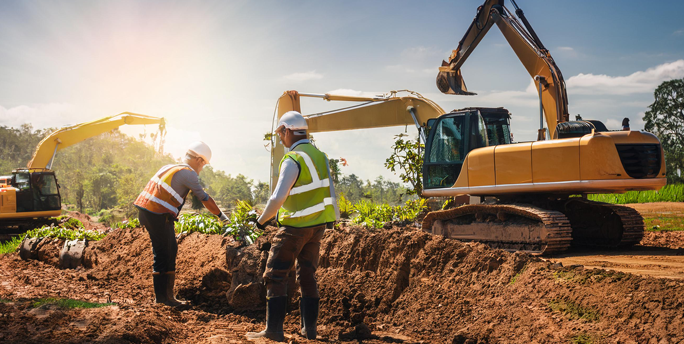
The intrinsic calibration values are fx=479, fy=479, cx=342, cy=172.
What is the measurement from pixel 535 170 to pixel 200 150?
17.2ft

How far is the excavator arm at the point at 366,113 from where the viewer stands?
11.6 meters

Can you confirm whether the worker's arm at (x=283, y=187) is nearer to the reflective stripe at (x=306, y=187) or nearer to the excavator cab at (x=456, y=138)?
the reflective stripe at (x=306, y=187)

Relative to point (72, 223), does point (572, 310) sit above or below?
above

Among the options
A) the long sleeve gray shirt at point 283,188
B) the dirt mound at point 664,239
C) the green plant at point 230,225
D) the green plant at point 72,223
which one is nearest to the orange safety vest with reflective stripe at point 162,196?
the green plant at point 230,225

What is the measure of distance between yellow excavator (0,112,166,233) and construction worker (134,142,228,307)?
11.9 m

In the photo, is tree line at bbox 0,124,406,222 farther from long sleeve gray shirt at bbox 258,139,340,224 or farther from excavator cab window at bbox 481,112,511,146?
long sleeve gray shirt at bbox 258,139,340,224

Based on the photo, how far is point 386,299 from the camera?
621cm

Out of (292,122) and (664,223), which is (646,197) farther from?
(292,122)

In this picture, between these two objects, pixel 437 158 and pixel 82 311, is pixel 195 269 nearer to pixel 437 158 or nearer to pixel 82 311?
pixel 82 311

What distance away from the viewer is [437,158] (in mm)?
9352

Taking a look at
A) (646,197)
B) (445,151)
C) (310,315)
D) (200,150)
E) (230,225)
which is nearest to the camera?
(310,315)

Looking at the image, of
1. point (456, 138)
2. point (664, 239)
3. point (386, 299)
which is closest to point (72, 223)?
point (456, 138)

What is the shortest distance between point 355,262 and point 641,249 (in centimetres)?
488

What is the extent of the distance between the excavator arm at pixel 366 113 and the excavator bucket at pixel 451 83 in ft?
1.48
